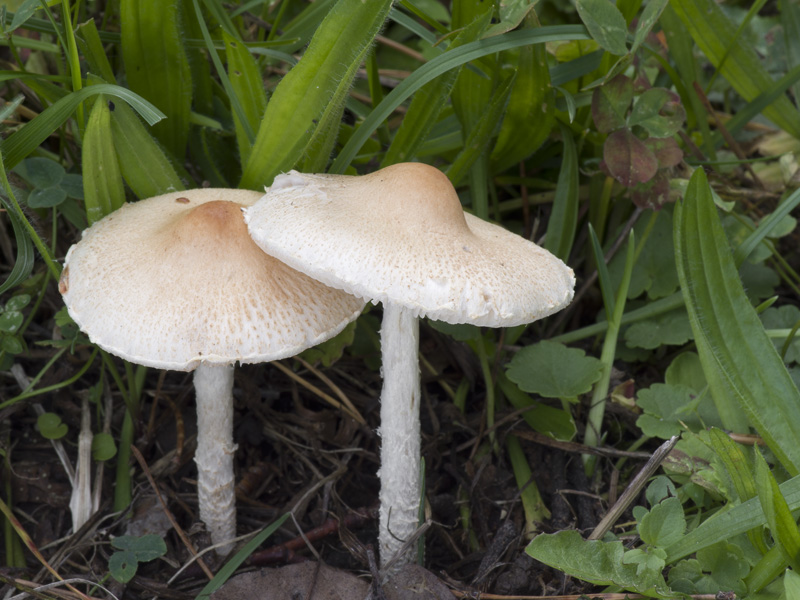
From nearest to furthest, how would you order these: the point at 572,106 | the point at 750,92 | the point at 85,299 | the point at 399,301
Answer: the point at 399,301 < the point at 85,299 < the point at 572,106 < the point at 750,92

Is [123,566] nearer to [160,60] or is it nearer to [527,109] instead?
[160,60]

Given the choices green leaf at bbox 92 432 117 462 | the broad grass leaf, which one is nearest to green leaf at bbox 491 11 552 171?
the broad grass leaf

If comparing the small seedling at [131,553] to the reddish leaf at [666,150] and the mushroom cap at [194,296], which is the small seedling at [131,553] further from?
the reddish leaf at [666,150]

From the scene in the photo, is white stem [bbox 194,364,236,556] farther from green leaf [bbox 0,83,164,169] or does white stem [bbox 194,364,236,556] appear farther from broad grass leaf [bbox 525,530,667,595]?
broad grass leaf [bbox 525,530,667,595]

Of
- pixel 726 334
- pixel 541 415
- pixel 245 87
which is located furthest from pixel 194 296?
pixel 726 334

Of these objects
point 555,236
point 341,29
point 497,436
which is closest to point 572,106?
point 555,236

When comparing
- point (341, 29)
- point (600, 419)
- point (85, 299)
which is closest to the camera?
point (85, 299)

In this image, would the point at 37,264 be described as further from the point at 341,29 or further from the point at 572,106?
the point at 572,106
